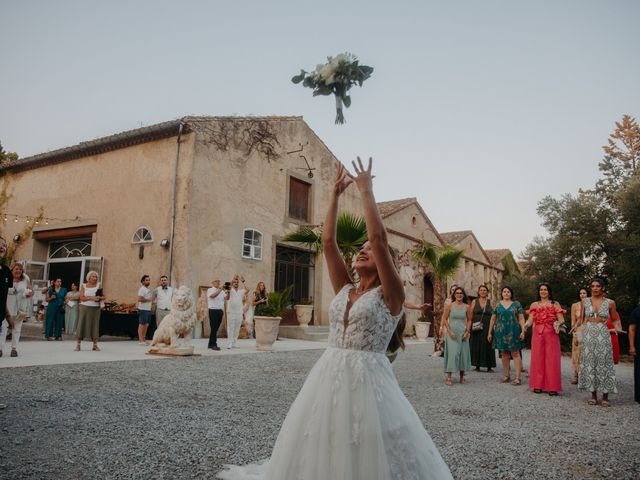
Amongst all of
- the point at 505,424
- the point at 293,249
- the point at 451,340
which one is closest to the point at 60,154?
the point at 293,249

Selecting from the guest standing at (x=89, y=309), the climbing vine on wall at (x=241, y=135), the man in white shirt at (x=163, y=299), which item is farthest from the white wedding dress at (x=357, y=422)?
the climbing vine on wall at (x=241, y=135)

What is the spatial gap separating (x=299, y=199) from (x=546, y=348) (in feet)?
42.7

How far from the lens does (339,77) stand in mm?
2834

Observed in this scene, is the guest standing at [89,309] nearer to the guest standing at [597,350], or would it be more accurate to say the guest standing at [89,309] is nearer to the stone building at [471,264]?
the guest standing at [597,350]

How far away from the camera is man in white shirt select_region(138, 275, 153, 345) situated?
12.1m

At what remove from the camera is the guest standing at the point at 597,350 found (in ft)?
22.2

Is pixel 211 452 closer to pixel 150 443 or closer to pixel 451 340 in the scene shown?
pixel 150 443

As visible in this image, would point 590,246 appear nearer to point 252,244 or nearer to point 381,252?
point 252,244

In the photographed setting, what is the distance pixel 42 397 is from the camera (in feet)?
17.6

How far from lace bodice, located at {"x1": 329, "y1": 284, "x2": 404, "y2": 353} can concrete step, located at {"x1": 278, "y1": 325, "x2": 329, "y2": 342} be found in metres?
14.5

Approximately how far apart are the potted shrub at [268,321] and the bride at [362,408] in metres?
10.1

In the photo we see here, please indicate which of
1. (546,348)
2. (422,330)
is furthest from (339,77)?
(422,330)

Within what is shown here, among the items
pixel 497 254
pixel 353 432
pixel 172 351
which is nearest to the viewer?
pixel 353 432

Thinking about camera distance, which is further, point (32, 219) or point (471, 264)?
point (471, 264)
